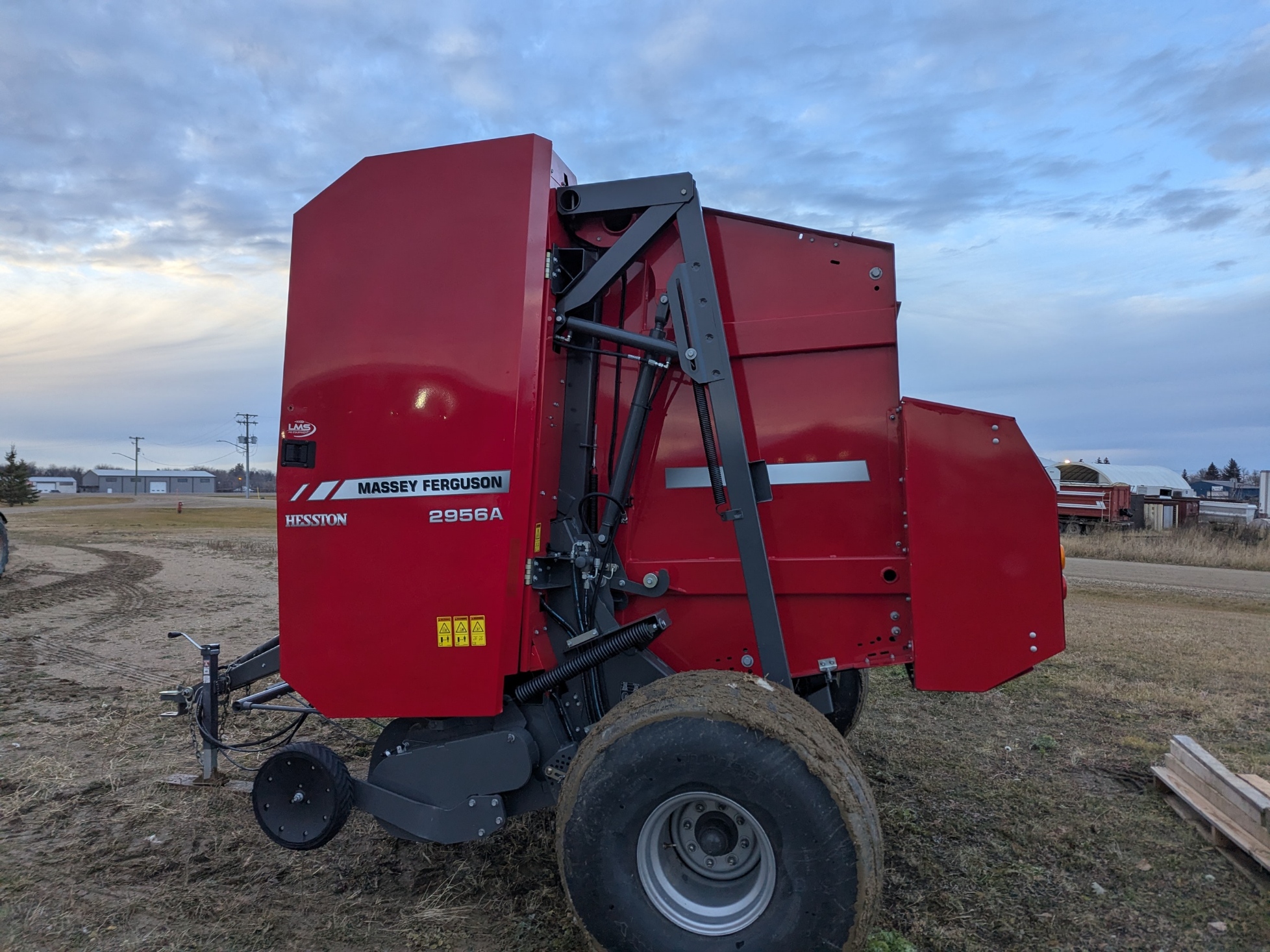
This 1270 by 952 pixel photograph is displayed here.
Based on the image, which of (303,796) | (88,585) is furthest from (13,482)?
(303,796)

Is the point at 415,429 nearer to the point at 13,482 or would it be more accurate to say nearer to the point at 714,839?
the point at 714,839

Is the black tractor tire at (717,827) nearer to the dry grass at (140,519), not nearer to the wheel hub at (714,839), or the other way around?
the wheel hub at (714,839)

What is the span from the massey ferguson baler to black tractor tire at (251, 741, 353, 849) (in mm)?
12

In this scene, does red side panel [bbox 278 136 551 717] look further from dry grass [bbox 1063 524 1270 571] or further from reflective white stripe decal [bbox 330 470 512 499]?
dry grass [bbox 1063 524 1270 571]

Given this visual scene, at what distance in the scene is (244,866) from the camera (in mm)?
3750

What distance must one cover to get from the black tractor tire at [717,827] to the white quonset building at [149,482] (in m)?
117

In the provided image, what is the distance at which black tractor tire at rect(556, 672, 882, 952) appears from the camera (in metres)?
2.56

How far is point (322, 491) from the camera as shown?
3.35 m

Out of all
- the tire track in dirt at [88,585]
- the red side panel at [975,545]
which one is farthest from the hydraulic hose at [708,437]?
the tire track in dirt at [88,585]

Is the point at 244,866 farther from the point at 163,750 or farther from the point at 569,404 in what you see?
the point at 569,404

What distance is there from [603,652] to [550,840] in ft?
4.37

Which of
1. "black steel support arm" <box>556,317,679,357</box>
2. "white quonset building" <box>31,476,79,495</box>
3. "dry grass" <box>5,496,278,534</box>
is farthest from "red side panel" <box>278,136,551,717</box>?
"white quonset building" <box>31,476,79,495</box>

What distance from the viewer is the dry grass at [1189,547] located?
18906 millimetres

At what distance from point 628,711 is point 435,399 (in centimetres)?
145
